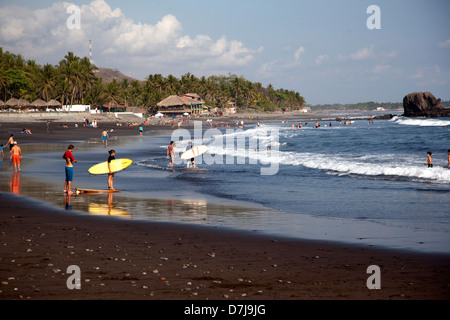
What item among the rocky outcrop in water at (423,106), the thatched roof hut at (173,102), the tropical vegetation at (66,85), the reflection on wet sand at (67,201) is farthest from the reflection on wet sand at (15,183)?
the rocky outcrop in water at (423,106)

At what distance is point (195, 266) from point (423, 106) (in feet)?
485

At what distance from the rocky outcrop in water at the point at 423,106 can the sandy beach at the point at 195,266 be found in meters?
144

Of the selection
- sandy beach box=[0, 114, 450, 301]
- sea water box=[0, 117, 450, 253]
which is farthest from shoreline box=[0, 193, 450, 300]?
sea water box=[0, 117, 450, 253]

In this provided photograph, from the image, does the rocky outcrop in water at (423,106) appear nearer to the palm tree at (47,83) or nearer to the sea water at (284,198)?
the palm tree at (47,83)

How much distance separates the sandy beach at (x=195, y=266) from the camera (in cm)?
625

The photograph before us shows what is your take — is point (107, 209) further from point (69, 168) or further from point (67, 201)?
point (69, 168)

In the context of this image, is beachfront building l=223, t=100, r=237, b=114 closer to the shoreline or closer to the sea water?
the sea water

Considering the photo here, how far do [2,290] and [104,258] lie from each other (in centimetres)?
201

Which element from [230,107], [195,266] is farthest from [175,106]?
[195,266]

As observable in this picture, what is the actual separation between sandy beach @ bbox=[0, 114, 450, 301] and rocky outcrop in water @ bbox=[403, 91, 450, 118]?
5657 inches

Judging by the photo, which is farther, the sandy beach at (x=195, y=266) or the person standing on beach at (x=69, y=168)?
the person standing on beach at (x=69, y=168)

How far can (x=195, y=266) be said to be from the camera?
753 cm

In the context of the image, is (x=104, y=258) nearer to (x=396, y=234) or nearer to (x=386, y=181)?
(x=396, y=234)

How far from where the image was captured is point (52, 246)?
8648 millimetres
